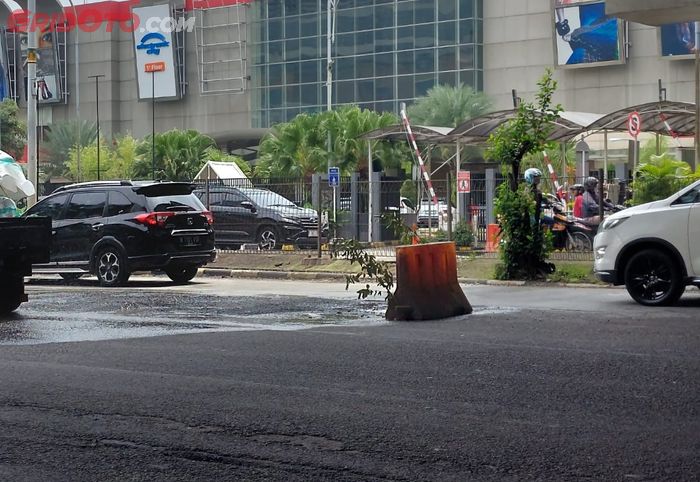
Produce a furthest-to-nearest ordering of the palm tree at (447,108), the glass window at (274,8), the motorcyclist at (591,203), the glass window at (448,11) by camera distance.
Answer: the glass window at (274,8) < the glass window at (448,11) < the palm tree at (447,108) < the motorcyclist at (591,203)

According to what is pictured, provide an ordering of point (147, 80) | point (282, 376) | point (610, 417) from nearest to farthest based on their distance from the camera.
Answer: point (610, 417)
point (282, 376)
point (147, 80)

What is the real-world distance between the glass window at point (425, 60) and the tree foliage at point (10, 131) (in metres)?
27.6

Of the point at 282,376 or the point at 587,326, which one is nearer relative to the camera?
the point at 282,376

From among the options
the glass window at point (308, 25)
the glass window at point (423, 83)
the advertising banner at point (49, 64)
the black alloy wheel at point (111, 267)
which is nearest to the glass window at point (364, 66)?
the glass window at point (423, 83)

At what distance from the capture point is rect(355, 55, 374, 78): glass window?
79500 mm

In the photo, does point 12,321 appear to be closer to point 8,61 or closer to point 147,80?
point 147,80

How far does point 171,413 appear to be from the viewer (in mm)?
7672

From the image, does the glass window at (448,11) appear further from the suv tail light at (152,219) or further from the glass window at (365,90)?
the suv tail light at (152,219)

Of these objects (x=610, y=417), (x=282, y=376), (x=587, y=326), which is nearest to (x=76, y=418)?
(x=282, y=376)

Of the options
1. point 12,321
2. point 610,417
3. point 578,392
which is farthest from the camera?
point 12,321

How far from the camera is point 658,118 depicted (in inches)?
1253

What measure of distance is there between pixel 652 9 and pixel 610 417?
12.6m

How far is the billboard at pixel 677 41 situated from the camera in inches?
2640

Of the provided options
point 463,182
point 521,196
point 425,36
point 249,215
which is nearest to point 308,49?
point 425,36
